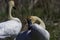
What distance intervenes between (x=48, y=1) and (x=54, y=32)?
11.2 feet

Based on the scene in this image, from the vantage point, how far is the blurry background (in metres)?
10.8

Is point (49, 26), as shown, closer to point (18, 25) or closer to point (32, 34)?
point (18, 25)

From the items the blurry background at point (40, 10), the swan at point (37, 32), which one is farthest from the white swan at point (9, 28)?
the swan at point (37, 32)

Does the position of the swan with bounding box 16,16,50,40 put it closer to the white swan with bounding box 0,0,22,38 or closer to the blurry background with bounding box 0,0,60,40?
the white swan with bounding box 0,0,22,38

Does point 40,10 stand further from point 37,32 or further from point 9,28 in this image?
point 37,32

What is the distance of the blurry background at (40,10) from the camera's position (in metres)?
10.8

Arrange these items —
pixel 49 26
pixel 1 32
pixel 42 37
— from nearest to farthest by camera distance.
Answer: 1. pixel 42 37
2. pixel 1 32
3. pixel 49 26

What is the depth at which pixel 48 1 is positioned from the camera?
12617mm

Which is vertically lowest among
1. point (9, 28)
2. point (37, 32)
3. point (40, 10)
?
point (37, 32)

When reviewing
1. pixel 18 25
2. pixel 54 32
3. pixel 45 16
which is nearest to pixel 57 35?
pixel 54 32

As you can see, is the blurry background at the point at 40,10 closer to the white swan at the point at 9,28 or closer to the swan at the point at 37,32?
the white swan at the point at 9,28

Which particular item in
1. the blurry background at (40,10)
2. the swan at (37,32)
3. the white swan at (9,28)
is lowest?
the swan at (37,32)

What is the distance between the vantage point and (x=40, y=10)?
12.1m

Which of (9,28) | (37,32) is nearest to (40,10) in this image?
→ (9,28)
